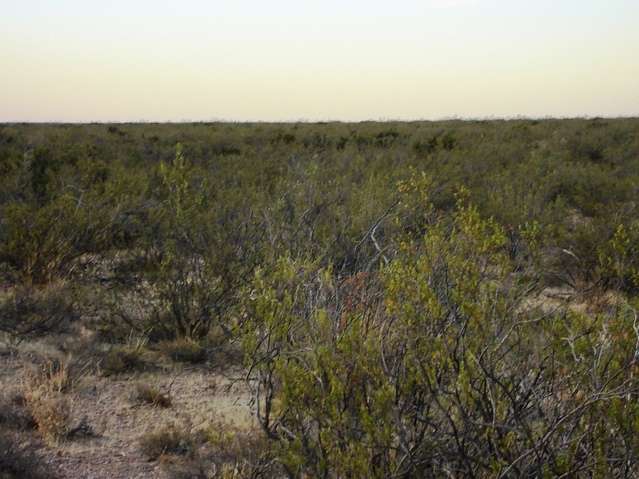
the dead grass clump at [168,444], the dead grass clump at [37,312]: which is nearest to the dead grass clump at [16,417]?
the dead grass clump at [168,444]

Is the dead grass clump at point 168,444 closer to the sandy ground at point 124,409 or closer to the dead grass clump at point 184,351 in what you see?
the sandy ground at point 124,409

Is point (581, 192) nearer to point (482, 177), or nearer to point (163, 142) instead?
point (482, 177)

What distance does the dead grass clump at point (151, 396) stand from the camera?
427cm

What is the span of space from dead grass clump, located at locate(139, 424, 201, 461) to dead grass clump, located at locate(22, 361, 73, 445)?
492 mm

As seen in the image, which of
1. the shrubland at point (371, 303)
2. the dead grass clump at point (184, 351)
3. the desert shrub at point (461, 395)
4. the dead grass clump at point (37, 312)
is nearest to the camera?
the desert shrub at point (461, 395)

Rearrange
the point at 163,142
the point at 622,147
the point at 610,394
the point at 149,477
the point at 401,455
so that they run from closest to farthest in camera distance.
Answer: the point at 610,394 → the point at 401,455 → the point at 149,477 → the point at 622,147 → the point at 163,142

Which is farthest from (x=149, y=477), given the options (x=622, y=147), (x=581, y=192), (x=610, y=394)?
(x=622, y=147)

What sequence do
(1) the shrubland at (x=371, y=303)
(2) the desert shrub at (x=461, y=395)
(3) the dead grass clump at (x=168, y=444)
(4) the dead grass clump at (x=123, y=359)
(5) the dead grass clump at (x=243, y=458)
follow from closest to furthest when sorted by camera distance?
1. (2) the desert shrub at (x=461, y=395)
2. (1) the shrubland at (x=371, y=303)
3. (5) the dead grass clump at (x=243, y=458)
4. (3) the dead grass clump at (x=168, y=444)
5. (4) the dead grass clump at (x=123, y=359)

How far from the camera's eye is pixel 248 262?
566cm

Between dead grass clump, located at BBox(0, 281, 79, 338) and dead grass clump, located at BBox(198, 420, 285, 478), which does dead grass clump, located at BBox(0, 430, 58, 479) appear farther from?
dead grass clump, located at BBox(0, 281, 79, 338)

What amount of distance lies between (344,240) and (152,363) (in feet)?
7.42

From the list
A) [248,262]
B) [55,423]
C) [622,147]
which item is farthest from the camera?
[622,147]

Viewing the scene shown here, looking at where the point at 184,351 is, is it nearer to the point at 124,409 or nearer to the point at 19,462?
the point at 124,409

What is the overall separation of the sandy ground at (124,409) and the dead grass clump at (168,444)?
1.8 inches
